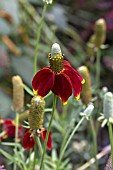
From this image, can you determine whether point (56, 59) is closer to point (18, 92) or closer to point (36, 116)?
point (36, 116)

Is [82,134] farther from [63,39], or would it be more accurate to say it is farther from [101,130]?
[63,39]

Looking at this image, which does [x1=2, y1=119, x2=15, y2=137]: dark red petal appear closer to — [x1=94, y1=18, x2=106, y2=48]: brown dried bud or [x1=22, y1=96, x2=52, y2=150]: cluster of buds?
[x1=22, y1=96, x2=52, y2=150]: cluster of buds

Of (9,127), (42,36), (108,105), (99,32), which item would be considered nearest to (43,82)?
(108,105)

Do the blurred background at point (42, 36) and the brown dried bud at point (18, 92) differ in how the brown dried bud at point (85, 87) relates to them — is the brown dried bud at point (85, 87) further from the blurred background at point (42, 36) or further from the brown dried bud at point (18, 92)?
the blurred background at point (42, 36)

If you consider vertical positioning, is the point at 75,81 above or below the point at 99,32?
below

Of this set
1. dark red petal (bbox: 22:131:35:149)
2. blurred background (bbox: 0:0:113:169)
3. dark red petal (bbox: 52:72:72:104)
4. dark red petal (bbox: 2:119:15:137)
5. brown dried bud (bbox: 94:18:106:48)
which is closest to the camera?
dark red petal (bbox: 52:72:72:104)

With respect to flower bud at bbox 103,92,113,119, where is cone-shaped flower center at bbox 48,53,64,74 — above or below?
above

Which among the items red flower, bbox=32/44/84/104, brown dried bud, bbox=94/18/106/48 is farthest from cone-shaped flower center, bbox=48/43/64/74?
brown dried bud, bbox=94/18/106/48
